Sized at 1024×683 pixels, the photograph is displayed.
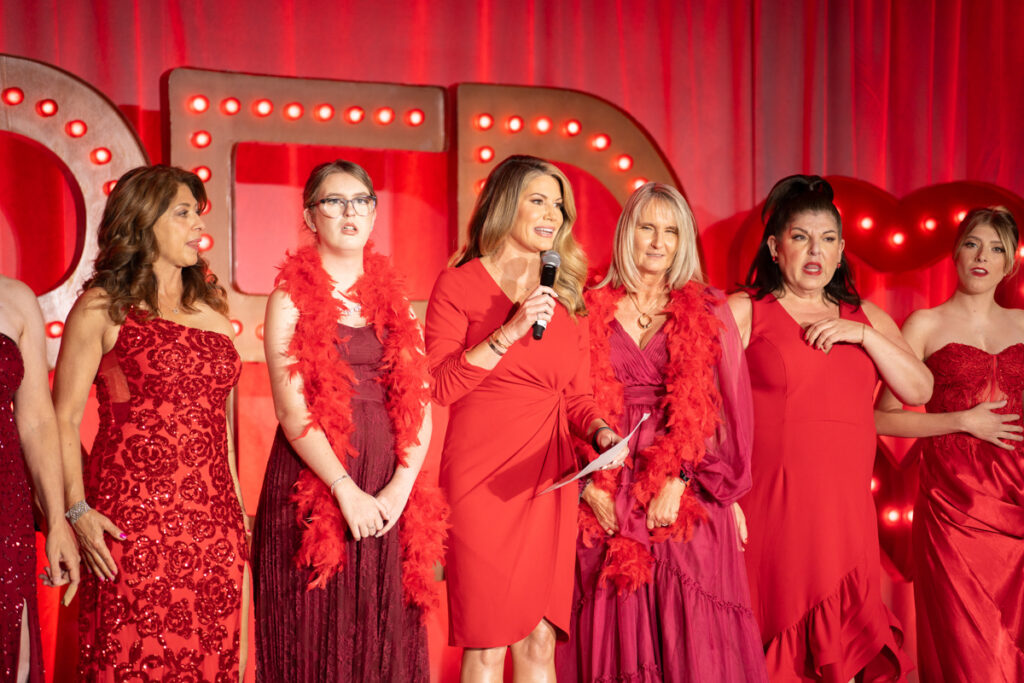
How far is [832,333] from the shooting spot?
293 centimetres

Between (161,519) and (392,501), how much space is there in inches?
20.4

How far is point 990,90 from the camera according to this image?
4.34 metres

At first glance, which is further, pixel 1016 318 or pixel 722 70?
pixel 722 70

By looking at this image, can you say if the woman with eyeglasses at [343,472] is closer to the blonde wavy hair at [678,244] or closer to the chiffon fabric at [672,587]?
the chiffon fabric at [672,587]

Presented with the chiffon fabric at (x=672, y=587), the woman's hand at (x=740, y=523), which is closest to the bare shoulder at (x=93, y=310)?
the chiffon fabric at (x=672, y=587)

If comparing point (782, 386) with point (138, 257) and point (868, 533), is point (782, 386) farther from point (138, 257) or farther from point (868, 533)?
point (138, 257)

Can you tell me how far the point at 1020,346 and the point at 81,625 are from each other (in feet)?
9.32

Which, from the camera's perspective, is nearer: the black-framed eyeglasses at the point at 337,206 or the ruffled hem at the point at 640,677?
the black-framed eyeglasses at the point at 337,206

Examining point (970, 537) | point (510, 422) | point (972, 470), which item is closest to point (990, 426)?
point (972, 470)

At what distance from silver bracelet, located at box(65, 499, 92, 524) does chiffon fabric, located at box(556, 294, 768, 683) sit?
4.10ft

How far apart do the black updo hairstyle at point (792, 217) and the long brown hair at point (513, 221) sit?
667 mm

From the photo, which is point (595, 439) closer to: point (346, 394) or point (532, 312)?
point (532, 312)

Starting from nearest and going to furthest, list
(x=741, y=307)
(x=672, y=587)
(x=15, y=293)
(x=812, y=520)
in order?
1. (x=15, y=293)
2. (x=672, y=587)
3. (x=812, y=520)
4. (x=741, y=307)

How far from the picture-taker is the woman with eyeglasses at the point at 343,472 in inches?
87.7
